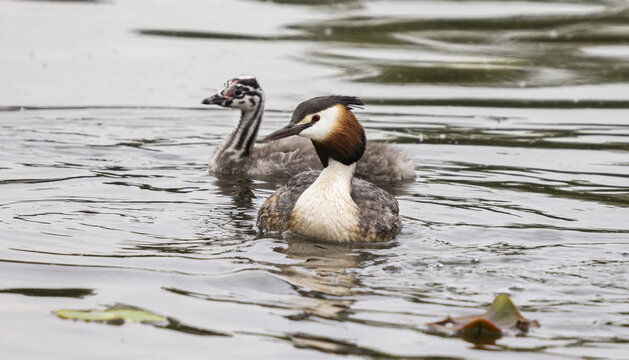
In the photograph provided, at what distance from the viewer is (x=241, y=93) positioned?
11.7m

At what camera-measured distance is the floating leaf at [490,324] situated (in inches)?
238

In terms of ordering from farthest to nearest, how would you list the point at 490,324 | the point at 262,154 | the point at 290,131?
the point at 262,154 → the point at 290,131 → the point at 490,324

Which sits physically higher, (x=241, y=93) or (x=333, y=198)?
(x=241, y=93)

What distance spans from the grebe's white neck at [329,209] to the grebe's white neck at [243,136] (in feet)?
9.49

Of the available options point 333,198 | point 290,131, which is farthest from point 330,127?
point 333,198

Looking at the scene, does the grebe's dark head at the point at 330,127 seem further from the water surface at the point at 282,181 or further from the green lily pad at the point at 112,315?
the green lily pad at the point at 112,315

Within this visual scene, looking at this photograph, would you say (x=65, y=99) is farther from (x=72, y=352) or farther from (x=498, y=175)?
(x=72, y=352)

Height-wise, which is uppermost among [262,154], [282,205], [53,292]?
[262,154]

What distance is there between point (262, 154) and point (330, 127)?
3.19 meters

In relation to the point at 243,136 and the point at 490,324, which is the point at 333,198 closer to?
the point at 490,324

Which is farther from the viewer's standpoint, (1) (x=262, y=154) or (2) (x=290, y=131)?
(1) (x=262, y=154)

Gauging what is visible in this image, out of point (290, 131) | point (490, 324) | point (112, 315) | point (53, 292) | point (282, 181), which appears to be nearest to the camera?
point (490, 324)

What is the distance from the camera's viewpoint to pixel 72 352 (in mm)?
5809

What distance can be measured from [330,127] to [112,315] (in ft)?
9.09
